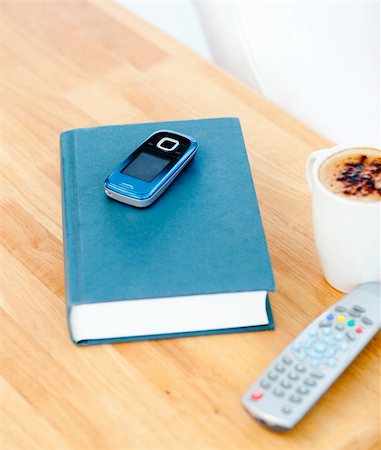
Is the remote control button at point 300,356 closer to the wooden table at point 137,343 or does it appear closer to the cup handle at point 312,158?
the wooden table at point 137,343

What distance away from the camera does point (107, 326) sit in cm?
72

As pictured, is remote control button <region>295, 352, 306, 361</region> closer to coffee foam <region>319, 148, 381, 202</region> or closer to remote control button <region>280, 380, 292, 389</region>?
remote control button <region>280, 380, 292, 389</region>

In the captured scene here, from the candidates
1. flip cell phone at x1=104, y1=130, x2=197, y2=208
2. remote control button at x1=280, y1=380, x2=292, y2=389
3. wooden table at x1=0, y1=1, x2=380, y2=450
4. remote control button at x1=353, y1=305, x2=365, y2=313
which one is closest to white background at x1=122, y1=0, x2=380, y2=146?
wooden table at x1=0, y1=1, x2=380, y2=450

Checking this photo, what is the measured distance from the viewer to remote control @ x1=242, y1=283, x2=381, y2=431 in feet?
2.10

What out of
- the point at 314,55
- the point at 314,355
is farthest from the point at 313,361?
the point at 314,55

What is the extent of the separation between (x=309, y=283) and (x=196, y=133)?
230 mm

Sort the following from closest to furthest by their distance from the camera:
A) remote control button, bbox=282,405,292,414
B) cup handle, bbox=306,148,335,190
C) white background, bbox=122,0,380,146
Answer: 1. remote control button, bbox=282,405,292,414
2. cup handle, bbox=306,148,335,190
3. white background, bbox=122,0,380,146

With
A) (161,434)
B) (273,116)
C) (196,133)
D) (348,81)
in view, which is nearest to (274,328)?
(161,434)

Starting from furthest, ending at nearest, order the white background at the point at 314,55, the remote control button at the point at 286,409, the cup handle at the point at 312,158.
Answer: the white background at the point at 314,55 < the cup handle at the point at 312,158 < the remote control button at the point at 286,409

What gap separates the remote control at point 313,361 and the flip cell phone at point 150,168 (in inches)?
8.6

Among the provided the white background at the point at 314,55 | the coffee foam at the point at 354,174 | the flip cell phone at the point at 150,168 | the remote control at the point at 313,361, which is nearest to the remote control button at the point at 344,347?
the remote control at the point at 313,361

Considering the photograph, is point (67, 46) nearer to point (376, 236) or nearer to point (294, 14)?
point (294, 14)

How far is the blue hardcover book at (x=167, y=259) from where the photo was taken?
0.70 meters

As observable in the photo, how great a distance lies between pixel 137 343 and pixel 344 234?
0.75 feet
